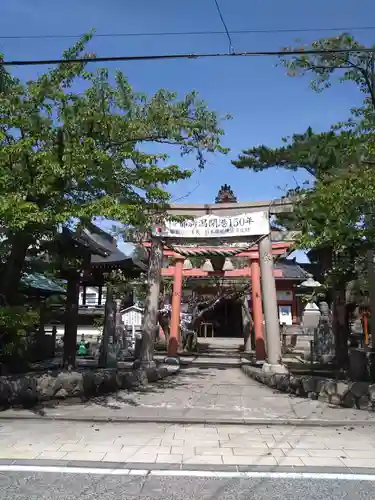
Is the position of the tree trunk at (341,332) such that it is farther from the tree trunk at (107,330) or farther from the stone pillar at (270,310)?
the tree trunk at (107,330)

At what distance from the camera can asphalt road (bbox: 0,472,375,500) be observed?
438cm

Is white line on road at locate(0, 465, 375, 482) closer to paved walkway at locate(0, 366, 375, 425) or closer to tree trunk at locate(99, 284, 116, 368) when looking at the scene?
paved walkway at locate(0, 366, 375, 425)

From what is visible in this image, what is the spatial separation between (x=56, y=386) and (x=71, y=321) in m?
4.22

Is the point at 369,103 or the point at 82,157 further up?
the point at 369,103

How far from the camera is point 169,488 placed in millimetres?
4613

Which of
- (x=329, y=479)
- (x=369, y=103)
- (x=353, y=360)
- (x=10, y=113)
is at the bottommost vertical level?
(x=329, y=479)

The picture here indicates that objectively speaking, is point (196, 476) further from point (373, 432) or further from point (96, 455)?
point (373, 432)

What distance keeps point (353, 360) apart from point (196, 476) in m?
7.71

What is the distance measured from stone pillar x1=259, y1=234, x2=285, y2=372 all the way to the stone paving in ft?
18.7

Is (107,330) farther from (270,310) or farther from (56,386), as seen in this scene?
(56,386)

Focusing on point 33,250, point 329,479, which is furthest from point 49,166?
point 329,479

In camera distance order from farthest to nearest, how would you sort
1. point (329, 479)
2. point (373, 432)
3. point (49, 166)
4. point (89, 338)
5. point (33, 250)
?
1. point (89, 338)
2. point (33, 250)
3. point (49, 166)
4. point (373, 432)
5. point (329, 479)

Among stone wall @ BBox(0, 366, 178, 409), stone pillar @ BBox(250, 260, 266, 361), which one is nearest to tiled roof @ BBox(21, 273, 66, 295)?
stone wall @ BBox(0, 366, 178, 409)

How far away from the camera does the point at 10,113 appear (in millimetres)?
8250
